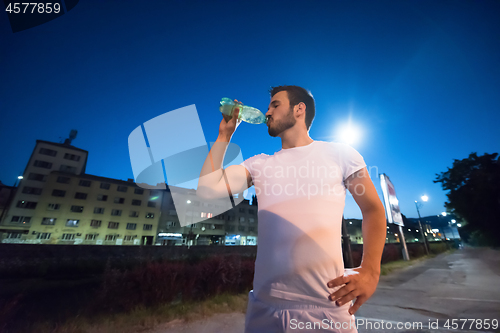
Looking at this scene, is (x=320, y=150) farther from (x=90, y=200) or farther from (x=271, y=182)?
(x=90, y=200)

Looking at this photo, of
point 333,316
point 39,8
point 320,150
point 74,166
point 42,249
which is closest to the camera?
point 333,316

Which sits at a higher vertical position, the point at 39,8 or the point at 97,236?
the point at 39,8

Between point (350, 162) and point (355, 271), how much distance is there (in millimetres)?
598

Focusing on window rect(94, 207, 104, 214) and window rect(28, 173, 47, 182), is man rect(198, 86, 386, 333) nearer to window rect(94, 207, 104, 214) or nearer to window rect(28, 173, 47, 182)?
window rect(94, 207, 104, 214)

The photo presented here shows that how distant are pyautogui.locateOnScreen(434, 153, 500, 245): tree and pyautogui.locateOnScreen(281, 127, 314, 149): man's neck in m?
30.7

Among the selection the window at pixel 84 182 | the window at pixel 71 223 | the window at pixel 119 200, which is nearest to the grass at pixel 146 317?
the window at pixel 71 223

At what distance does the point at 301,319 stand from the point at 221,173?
2.88ft

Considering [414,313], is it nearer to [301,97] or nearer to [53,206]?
[301,97]

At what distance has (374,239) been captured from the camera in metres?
1.06

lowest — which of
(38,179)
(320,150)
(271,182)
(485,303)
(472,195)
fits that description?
(485,303)

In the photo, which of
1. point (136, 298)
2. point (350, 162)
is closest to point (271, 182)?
point (350, 162)

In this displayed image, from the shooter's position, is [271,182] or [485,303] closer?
[271,182]

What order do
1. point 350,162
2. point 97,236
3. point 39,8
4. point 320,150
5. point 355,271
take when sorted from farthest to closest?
1. point 97,236
2. point 39,8
3. point 320,150
4. point 350,162
5. point 355,271

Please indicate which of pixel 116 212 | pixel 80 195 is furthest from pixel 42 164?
pixel 116 212
